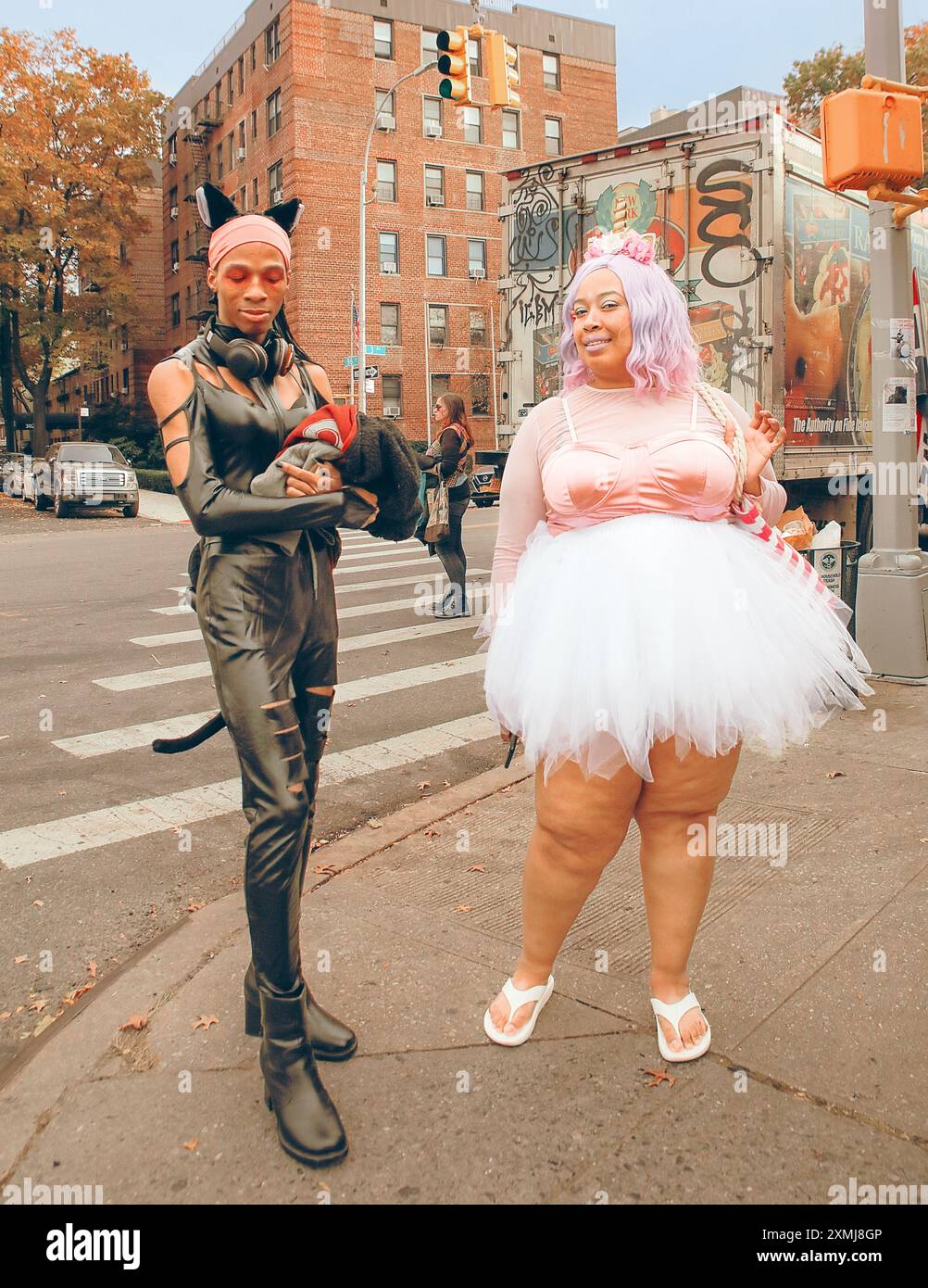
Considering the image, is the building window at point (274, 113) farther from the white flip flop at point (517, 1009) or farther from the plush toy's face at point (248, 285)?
the white flip flop at point (517, 1009)

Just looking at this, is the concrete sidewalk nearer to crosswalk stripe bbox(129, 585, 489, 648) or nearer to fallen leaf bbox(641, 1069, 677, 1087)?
fallen leaf bbox(641, 1069, 677, 1087)

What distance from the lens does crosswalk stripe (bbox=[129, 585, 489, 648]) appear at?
968cm

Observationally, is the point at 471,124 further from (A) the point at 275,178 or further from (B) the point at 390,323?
(B) the point at 390,323

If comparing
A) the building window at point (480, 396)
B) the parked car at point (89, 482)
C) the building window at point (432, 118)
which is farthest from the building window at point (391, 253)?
the parked car at point (89, 482)

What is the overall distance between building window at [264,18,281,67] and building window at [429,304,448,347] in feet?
37.6

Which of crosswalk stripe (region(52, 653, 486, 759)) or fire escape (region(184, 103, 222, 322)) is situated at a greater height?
fire escape (region(184, 103, 222, 322))

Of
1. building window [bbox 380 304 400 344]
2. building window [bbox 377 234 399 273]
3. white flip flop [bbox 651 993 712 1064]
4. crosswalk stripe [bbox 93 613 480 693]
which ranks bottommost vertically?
white flip flop [bbox 651 993 712 1064]

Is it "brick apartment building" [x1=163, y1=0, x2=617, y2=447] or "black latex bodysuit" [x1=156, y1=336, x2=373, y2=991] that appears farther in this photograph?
"brick apartment building" [x1=163, y1=0, x2=617, y2=447]

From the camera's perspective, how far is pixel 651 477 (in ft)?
9.34

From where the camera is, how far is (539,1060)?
3.00 m

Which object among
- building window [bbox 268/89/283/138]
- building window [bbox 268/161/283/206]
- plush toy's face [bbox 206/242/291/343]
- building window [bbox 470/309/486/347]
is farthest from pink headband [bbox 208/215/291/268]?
building window [bbox 268/89/283/138]
